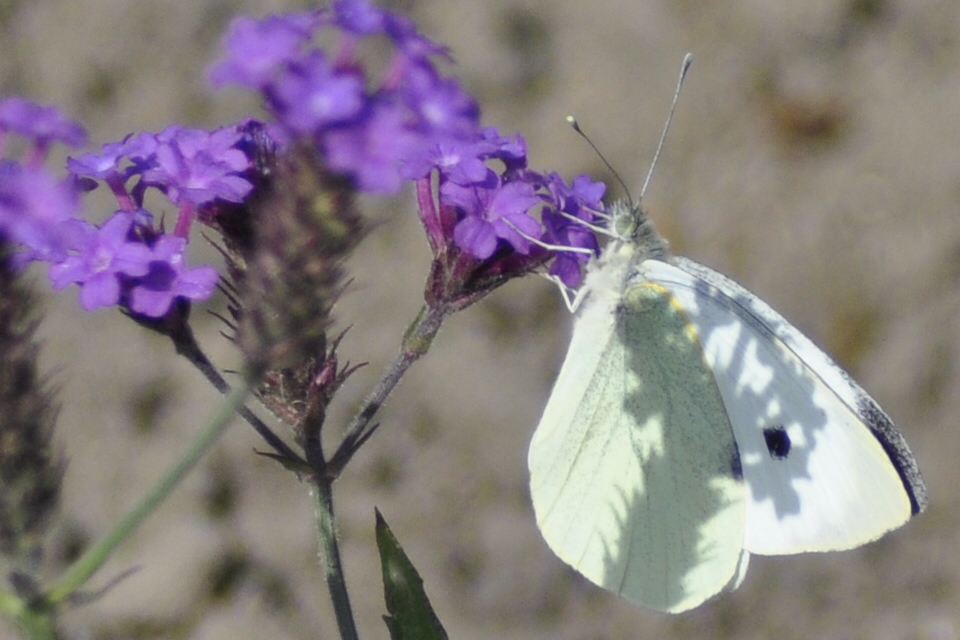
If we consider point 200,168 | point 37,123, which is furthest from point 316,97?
point 200,168

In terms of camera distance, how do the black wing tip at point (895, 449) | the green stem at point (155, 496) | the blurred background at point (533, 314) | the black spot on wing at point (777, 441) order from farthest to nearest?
the blurred background at point (533, 314)
the black spot on wing at point (777, 441)
the black wing tip at point (895, 449)
the green stem at point (155, 496)

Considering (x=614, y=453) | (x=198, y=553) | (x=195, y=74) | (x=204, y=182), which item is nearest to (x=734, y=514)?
(x=614, y=453)

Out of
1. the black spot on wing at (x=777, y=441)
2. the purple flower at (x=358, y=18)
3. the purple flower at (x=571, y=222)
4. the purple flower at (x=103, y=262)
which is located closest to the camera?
the purple flower at (x=358, y=18)

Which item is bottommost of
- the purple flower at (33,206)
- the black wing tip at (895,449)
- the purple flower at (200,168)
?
the purple flower at (33,206)

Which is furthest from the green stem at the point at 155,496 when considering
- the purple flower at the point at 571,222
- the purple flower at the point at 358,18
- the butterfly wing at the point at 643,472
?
the butterfly wing at the point at 643,472

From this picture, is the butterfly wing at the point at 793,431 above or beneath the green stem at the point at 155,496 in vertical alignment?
above

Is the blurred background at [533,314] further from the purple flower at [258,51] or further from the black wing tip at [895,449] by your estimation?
the purple flower at [258,51]

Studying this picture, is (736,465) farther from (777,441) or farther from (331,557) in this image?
(331,557)
